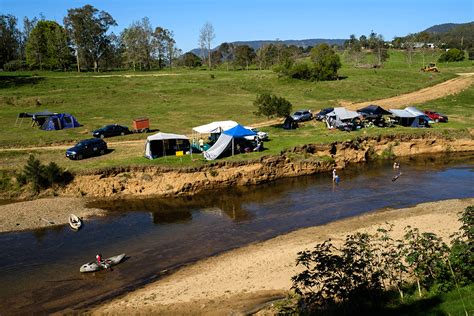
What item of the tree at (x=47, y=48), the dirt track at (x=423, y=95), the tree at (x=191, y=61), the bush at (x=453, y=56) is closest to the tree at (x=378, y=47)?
the bush at (x=453, y=56)

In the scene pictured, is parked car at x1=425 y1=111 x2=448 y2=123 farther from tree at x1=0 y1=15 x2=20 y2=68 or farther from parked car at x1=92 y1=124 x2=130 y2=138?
tree at x1=0 y1=15 x2=20 y2=68

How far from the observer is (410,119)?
151 feet

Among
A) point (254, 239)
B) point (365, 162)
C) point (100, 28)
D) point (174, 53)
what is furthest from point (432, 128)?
point (174, 53)

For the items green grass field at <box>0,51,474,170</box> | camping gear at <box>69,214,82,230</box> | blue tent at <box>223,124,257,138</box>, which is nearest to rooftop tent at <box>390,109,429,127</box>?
green grass field at <box>0,51,474,170</box>

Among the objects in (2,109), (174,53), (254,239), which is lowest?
(254,239)

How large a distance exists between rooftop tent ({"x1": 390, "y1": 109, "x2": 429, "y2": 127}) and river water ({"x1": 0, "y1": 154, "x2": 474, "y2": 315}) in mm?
7689

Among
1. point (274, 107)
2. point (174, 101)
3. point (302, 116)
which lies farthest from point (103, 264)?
point (174, 101)

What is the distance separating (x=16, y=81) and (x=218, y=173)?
5373 centimetres

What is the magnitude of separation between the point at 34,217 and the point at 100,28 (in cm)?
7938

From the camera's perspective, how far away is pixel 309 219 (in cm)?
2766

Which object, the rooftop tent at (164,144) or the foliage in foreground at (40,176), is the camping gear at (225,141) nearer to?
the rooftop tent at (164,144)

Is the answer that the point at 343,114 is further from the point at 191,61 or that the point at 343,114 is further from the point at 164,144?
the point at 191,61

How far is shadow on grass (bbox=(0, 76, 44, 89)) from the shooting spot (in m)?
69.6

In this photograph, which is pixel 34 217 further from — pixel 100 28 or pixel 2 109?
pixel 100 28
